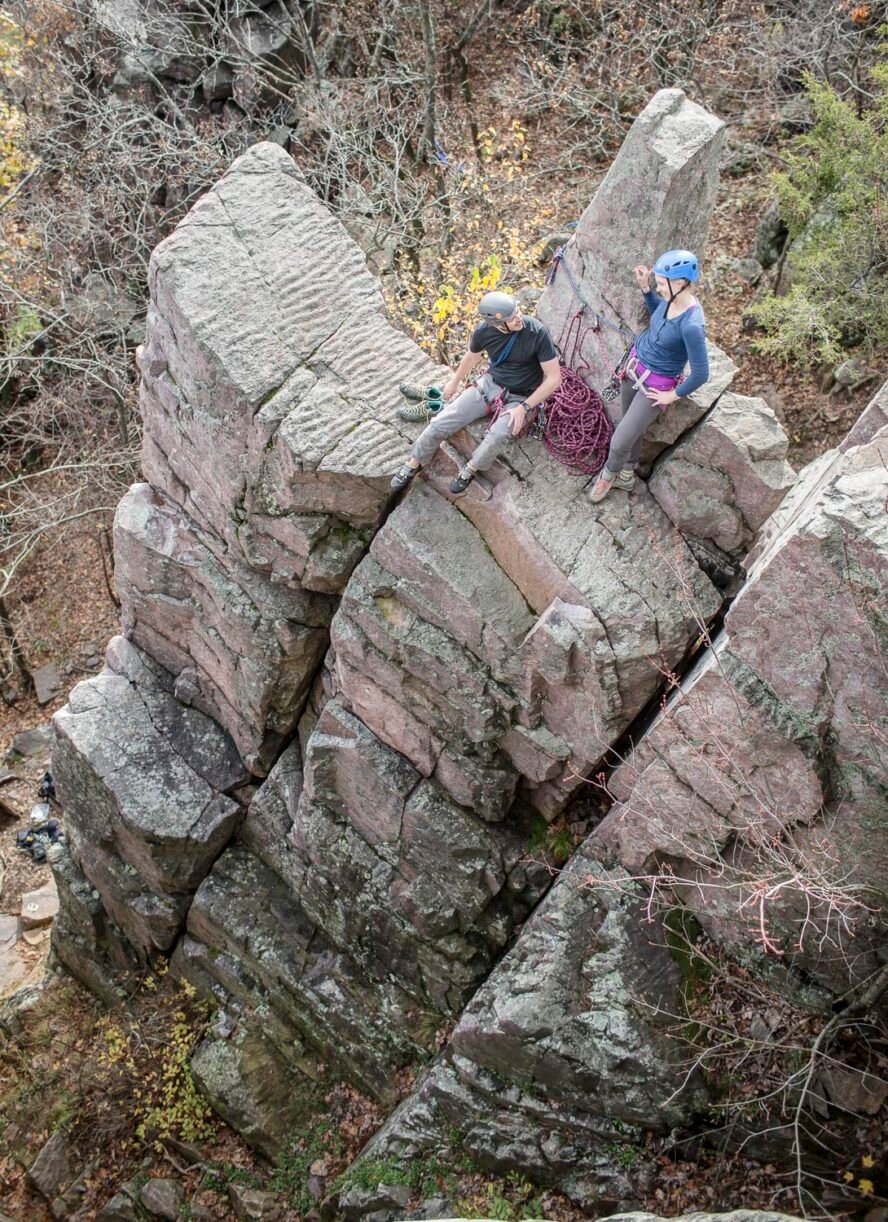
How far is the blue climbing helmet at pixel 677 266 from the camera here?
6539 mm

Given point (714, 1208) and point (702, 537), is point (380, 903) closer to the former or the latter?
point (714, 1208)

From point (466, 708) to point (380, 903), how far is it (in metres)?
2.55

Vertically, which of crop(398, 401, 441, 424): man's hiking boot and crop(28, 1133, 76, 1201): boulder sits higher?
crop(398, 401, 441, 424): man's hiking boot

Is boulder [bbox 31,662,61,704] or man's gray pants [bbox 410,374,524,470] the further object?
boulder [bbox 31,662,61,704]

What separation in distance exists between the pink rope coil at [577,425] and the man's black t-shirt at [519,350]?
1.15 feet

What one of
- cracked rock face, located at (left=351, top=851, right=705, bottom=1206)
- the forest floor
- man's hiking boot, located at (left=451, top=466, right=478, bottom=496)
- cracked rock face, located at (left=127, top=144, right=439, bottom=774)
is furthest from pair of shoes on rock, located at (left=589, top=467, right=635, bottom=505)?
the forest floor

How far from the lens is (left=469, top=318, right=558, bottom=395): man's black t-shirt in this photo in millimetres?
7336

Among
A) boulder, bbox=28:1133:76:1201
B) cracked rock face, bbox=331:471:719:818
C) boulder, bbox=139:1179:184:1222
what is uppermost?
cracked rock face, bbox=331:471:719:818

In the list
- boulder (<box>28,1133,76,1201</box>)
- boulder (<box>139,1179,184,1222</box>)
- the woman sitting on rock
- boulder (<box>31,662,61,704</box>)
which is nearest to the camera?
the woman sitting on rock

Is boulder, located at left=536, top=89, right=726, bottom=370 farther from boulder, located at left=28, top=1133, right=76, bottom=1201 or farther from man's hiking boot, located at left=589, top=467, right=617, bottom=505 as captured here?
boulder, located at left=28, top=1133, right=76, bottom=1201

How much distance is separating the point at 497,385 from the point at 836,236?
20.0 ft

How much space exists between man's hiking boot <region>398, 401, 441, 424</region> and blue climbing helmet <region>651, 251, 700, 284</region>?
8.35 feet

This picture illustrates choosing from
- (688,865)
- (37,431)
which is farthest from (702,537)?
(37,431)

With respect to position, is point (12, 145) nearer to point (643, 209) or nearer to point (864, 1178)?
point (643, 209)
